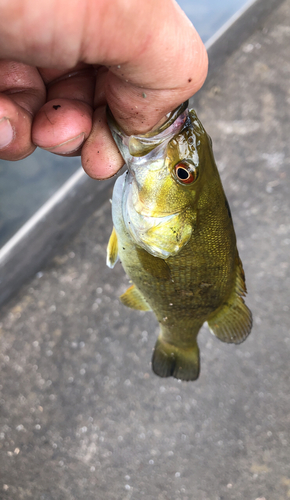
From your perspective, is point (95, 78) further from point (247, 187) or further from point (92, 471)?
point (92, 471)

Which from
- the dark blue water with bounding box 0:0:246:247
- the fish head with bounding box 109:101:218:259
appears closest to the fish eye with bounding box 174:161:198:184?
the fish head with bounding box 109:101:218:259

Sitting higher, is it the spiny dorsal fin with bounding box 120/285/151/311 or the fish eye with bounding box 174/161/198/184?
the fish eye with bounding box 174/161/198/184

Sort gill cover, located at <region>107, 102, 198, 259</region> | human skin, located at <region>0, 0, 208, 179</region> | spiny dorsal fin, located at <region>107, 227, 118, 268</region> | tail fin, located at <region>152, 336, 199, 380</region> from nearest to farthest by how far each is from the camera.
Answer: human skin, located at <region>0, 0, 208, 179</region> → gill cover, located at <region>107, 102, 198, 259</region> → spiny dorsal fin, located at <region>107, 227, 118, 268</region> → tail fin, located at <region>152, 336, 199, 380</region>

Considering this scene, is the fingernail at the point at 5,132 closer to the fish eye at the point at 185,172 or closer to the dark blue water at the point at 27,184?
the fish eye at the point at 185,172

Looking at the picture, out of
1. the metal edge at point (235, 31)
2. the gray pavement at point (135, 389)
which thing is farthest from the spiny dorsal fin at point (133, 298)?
the metal edge at point (235, 31)

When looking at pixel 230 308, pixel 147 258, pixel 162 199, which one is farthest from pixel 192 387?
pixel 162 199

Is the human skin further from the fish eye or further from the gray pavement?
the gray pavement
